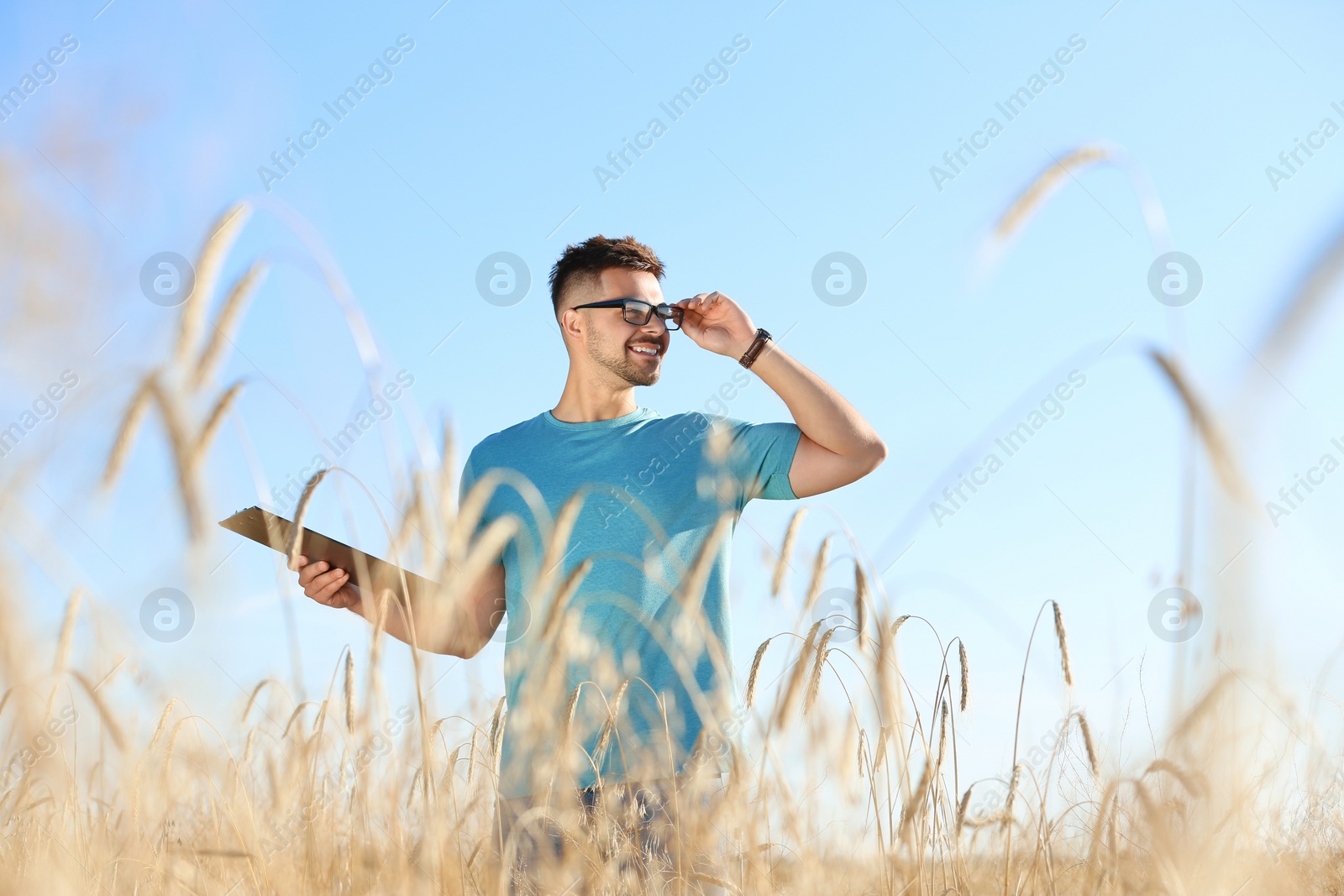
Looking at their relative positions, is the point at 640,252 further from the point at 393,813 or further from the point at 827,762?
the point at 393,813

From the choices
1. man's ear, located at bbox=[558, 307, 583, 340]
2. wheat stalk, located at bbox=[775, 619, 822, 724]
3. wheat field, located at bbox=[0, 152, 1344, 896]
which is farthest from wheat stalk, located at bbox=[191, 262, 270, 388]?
man's ear, located at bbox=[558, 307, 583, 340]

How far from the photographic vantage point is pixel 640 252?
324 cm

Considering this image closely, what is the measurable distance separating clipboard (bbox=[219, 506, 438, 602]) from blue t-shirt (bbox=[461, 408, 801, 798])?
378 millimetres

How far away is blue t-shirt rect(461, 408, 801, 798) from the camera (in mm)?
2379

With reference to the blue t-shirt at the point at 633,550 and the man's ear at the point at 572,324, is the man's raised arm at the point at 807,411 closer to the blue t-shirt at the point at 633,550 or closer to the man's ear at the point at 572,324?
the blue t-shirt at the point at 633,550

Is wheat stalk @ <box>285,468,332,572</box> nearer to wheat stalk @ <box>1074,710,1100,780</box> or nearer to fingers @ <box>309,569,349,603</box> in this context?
fingers @ <box>309,569,349,603</box>

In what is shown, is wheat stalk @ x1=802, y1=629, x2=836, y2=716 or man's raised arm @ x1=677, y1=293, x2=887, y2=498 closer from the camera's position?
wheat stalk @ x1=802, y1=629, x2=836, y2=716

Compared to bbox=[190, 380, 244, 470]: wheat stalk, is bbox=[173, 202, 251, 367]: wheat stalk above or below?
above

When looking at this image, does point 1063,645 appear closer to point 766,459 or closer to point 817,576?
point 817,576

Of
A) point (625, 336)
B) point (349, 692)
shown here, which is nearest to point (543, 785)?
point (349, 692)

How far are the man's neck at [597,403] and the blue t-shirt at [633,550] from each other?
0.06 m

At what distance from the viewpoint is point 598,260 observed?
3240 mm

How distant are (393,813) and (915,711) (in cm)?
100

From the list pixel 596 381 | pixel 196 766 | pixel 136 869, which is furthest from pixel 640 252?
pixel 136 869
